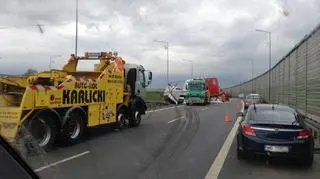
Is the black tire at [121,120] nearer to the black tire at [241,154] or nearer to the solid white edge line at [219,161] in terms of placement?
the solid white edge line at [219,161]

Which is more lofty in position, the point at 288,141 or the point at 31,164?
the point at 31,164

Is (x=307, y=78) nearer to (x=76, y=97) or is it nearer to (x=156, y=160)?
(x=76, y=97)

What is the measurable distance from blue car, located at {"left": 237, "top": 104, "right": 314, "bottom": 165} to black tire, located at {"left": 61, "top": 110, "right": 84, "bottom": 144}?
504cm

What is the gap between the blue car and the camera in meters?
11.1

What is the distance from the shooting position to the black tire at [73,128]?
14141 mm

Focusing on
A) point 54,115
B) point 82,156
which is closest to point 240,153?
point 82,156

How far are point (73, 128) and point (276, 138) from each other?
636cm

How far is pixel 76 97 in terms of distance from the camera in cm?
1502

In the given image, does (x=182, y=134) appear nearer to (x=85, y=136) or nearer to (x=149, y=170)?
(x=85, y=136)

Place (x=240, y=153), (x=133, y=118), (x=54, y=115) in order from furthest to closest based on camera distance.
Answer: (x=133, y=118), (x=54, y=115), (x=240, y=153)

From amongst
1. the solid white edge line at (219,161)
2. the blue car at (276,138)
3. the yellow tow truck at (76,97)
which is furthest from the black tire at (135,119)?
the blue car at (276,138)

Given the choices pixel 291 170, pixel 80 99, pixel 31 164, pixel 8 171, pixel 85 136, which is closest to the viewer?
pixel 8 171

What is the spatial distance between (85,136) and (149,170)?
6709 mm

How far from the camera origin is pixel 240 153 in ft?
39.1
